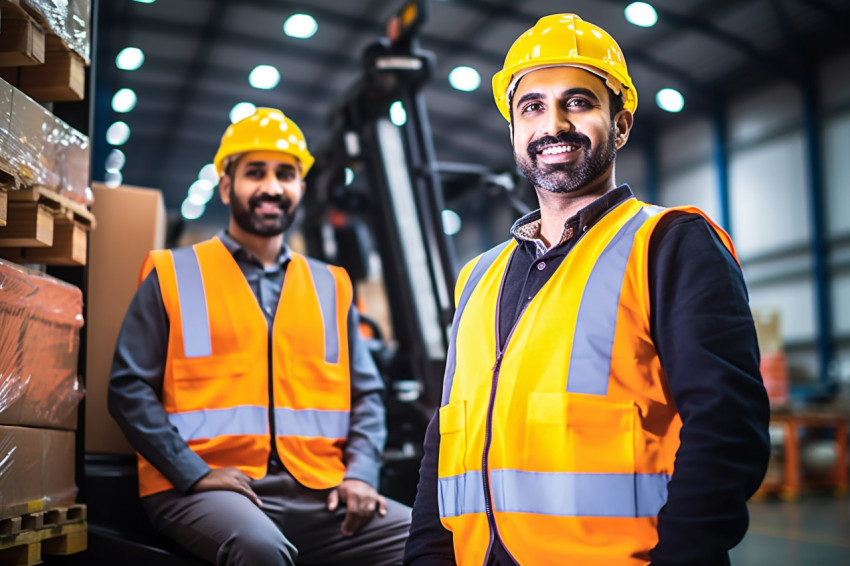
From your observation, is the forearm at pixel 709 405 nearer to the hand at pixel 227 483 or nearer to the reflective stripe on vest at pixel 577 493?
the reflective stripe on vest at pixel 577 493

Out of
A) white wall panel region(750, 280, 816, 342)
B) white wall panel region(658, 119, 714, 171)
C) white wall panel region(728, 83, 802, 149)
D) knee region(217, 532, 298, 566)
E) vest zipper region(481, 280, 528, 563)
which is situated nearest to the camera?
vest zipper region(481, 280, 528, 563)

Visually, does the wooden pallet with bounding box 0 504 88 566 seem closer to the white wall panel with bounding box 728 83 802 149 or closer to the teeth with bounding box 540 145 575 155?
the teeth with bounding box 540 145 575 155

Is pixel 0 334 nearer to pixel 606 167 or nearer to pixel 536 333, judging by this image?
pixel 536 333

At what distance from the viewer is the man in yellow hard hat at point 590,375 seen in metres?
1.52

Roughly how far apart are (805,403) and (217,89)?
10468 mm

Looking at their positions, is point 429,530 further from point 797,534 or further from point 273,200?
point 797,534

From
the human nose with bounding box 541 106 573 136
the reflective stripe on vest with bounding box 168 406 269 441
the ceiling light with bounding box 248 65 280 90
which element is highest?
the ceiling light with bounding box 248 65 280 90

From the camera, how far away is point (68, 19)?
264 centimetres

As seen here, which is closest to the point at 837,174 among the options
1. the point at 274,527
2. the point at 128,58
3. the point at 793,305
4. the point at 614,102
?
the point at 793,305

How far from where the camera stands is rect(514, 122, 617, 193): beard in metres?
1.93

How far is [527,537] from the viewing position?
1.70 metres

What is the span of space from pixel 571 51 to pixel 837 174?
38.0ft

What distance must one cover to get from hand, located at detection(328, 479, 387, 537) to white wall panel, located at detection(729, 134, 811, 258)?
11.5 metres

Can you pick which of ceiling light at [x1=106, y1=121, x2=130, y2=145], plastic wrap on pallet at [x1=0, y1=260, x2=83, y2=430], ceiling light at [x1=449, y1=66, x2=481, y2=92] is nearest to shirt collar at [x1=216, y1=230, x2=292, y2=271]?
plastic wrap on pallet at [x1=0, y1=260, x2=83, y2=430]
